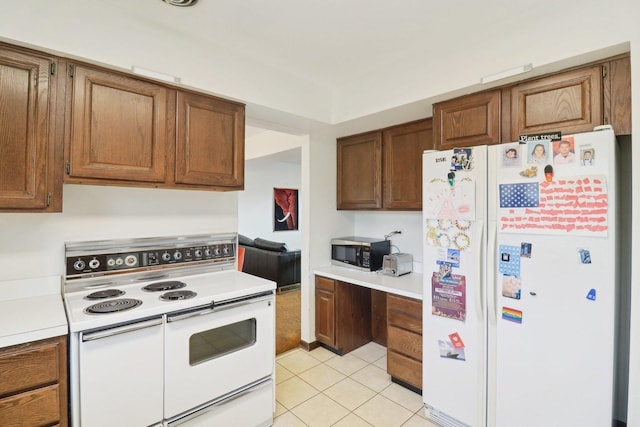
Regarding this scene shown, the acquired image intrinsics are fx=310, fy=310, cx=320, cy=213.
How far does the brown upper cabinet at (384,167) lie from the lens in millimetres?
2688

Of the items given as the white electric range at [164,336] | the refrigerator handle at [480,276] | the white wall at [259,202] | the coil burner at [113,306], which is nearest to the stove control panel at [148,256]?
the white electric range at [164,336]

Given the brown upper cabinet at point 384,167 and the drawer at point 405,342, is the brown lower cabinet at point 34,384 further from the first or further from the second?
the brown upper cabinet at point 384,167

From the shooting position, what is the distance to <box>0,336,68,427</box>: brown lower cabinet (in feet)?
4.00

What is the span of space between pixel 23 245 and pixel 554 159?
9.41 feet

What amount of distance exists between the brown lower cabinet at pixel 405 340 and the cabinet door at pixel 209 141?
153 cm

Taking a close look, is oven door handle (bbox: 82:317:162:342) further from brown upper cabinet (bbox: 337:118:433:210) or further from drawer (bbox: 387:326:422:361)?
brown upper cabinet (bbox: 337:118:433:210)

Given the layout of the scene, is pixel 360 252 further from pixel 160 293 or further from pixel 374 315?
pixel 160 293

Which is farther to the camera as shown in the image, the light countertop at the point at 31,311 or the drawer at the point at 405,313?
the drawer at the point at 405,313

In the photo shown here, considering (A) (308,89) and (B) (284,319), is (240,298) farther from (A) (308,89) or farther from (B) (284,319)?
(B) (284,319)

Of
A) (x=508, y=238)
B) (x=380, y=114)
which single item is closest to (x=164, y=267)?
(x=380, y=114)

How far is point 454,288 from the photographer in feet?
6.26

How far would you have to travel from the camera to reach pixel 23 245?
5.63 feet

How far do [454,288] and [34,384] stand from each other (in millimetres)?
2114

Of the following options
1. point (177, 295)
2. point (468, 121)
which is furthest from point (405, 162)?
point (177, 295)
